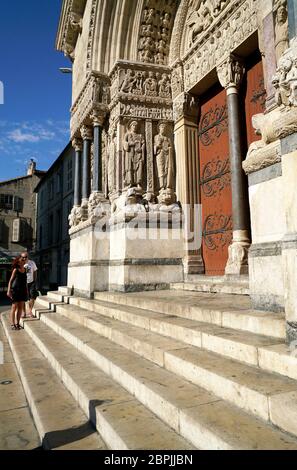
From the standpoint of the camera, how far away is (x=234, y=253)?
4777mm

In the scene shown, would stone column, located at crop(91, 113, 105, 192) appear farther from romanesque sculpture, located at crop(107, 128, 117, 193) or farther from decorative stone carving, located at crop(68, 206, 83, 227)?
decorative stone carving, located at crop(68, 206, 83, 227)

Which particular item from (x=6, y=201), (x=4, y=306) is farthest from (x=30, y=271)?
(x=6, y=201)

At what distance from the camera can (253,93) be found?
5.09 m

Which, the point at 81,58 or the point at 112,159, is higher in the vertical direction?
the point at 81,58

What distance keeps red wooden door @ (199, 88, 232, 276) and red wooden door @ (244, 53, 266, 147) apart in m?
0.56

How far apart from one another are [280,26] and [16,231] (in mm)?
31315

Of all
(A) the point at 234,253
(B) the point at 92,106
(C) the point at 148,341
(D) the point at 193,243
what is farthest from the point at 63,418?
(B) the point at 92,106

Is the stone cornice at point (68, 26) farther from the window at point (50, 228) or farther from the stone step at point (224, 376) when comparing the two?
the window at point (50, 228)

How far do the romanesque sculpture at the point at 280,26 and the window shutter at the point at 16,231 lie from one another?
31.1m

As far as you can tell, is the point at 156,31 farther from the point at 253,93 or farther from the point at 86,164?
the point at 86,164

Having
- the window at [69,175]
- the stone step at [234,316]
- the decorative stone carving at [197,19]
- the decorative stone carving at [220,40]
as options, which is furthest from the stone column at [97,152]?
the window at [69,175]

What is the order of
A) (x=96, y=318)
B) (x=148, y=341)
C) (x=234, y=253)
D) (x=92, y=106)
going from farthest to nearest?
1. (x=92, y=106)
2. (x=234, y=253)
3. (x=96, y=318)
4. (x=148, y=341)

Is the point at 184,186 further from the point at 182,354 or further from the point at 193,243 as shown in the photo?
the point at 182,354
